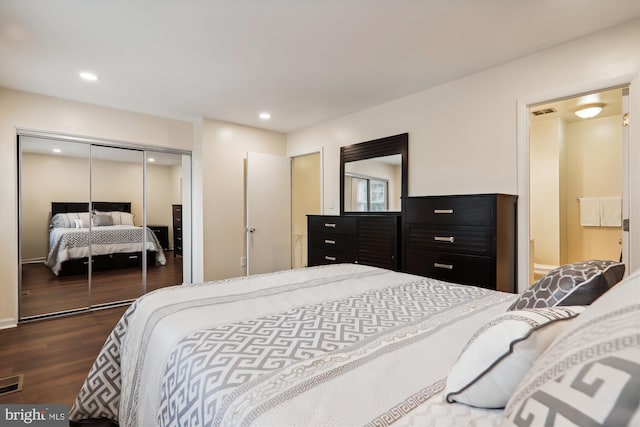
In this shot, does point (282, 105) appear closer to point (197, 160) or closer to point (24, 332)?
point (197, 160)

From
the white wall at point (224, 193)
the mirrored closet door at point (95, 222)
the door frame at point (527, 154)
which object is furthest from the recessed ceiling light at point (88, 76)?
the door frame at point (527, 154)

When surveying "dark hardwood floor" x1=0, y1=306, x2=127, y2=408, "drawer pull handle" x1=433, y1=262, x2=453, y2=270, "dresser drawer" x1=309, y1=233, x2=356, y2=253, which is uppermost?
"dresser drawer" x1=309, y1=233, x2=356, y2=253

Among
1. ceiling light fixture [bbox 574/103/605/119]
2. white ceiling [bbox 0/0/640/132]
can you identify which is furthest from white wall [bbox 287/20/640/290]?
ceiling light fixture [bbox 574/103/605/119]

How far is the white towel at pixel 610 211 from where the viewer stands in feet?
12.9

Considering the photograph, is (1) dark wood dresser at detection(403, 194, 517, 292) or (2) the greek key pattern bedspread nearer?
(1) dark wood dresser at detection(403, 194, 517, 292)

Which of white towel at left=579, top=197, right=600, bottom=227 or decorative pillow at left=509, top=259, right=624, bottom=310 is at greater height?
white towel at left=579, top=197, right=600, bottom=227

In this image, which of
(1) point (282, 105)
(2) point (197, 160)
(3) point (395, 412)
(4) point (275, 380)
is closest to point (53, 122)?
(2) point (197, 160)

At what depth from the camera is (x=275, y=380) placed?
0.81 m

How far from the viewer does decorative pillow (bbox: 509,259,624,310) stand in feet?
3.06

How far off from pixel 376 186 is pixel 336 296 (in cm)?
243

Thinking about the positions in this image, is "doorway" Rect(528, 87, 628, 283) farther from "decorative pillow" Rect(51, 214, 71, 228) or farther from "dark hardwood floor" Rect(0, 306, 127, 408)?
"decorative pillow" Rect(51, 214, 71, 228)

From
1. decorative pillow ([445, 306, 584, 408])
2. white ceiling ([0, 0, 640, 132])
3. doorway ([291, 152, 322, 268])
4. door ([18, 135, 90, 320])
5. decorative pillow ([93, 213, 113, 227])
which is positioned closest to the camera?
decorative pillow ([445, 306, 584, 408])

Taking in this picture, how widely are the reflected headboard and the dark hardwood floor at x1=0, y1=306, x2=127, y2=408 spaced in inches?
47.0

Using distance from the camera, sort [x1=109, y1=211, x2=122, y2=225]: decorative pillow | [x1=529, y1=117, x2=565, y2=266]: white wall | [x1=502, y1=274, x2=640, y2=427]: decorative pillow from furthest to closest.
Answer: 1. [x1=529, y1=117, x2=565, y2=266]: white wall
2. [x1=109, y1=211, x2=122, y2=225]: decorative pillow
3. [x1=502, y1=274, x2=640, y2=427]: decorative pillow
